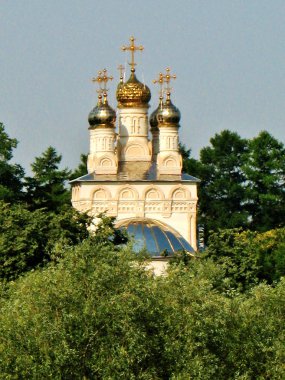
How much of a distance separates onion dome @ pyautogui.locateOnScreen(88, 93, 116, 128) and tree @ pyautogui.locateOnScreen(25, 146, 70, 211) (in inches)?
128

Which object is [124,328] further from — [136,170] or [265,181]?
[265,181]

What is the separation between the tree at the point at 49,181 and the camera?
249 feet

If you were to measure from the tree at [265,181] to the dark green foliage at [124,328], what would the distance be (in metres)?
40.9

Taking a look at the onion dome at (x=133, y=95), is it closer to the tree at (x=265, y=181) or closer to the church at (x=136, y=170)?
the church at (x=136, y=170)

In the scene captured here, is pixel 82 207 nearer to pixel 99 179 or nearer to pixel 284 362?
pixel 99 179

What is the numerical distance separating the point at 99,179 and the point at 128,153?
1.96 metres

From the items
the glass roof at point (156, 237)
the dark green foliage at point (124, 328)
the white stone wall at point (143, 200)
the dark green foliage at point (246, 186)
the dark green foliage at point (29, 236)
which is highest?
the dark green foliage at point (246, 186)

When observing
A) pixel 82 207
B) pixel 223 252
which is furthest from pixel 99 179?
pixel 223 252

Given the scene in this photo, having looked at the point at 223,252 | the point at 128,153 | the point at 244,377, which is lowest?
the point at 244,377

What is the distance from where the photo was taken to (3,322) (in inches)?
1543

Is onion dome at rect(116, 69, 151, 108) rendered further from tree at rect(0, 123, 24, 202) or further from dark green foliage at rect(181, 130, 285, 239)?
dark green foliage at rect(181, 130, 285, 239)

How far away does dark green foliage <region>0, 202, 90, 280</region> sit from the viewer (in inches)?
1982

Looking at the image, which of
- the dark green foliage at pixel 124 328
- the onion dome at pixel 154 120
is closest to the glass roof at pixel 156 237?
the onion dome at pixel 154 120

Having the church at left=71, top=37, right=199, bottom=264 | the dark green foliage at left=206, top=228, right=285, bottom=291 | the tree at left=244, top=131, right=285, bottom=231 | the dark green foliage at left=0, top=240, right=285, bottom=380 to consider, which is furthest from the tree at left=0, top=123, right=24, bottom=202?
the dark green foliage at left=0, top=240, right=285, bottom=380
